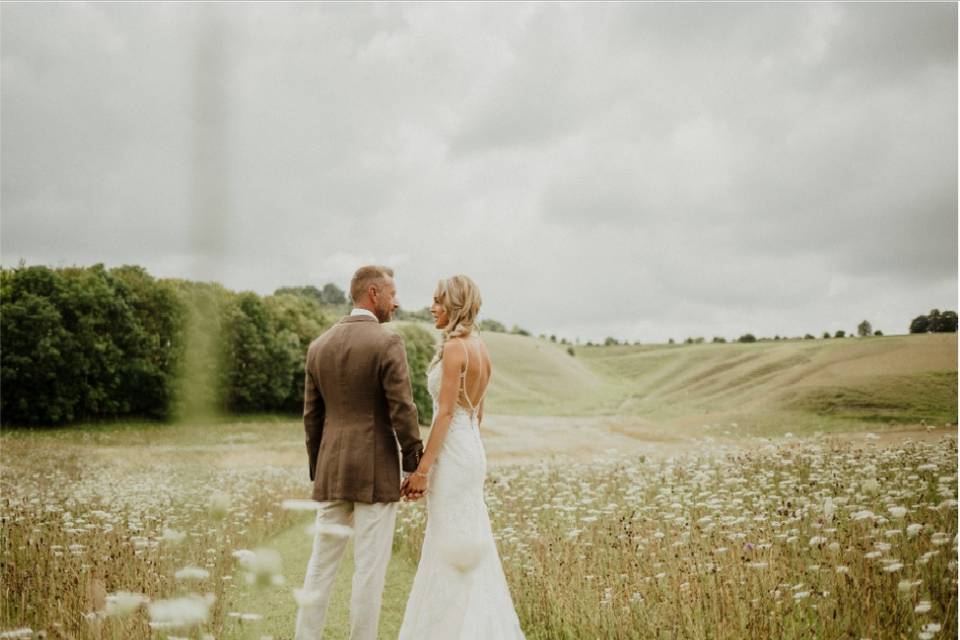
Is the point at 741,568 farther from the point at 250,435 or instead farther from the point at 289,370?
the point at 289,370

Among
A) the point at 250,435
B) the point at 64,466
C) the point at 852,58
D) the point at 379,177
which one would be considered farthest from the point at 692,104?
the point at 250,435

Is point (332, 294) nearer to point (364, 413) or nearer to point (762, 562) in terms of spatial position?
point (364, 413)

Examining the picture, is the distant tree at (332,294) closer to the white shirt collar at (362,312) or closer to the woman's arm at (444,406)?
the white shirt collar at (362,312)

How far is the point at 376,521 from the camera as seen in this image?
475 cm

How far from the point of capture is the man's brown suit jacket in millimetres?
4695

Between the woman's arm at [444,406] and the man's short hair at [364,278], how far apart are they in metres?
0.79

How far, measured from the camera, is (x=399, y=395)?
4.65m

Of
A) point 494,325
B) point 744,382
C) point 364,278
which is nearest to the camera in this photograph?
point 364,278

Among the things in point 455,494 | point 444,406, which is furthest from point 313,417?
point 455,494

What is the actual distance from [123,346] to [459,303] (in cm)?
3404

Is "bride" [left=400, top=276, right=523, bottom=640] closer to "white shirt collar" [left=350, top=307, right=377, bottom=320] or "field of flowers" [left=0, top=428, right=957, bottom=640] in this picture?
"white shirt collar" [left=350, top=307, right=377, bottom=320]

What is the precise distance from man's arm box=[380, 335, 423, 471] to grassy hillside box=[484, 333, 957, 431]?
9.76m

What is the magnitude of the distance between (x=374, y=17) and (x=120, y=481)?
9616mm

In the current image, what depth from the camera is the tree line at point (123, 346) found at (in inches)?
889
